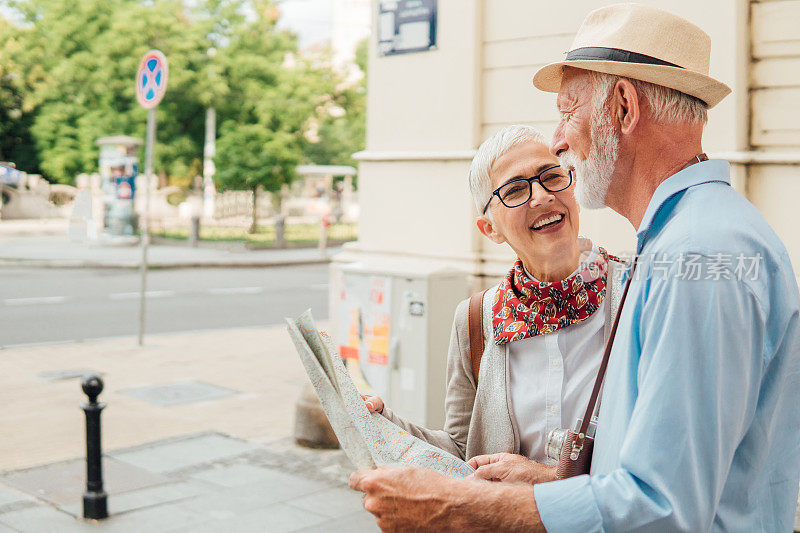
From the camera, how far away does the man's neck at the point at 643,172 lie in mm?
1498

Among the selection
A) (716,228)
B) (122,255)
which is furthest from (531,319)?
(122,255)

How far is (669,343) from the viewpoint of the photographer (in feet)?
4.04

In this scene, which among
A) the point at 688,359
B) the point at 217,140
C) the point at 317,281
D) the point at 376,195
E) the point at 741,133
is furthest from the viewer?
the point at 217,140

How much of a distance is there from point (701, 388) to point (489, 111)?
16.5ft

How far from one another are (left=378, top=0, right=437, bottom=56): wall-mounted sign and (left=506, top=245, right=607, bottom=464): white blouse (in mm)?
4516

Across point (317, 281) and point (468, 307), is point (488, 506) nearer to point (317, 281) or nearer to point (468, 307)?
point (468, 307)

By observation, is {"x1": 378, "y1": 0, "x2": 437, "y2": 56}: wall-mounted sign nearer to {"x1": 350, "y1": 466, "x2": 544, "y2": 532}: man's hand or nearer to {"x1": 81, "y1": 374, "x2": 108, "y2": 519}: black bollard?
{"x1": 81, "y1": 374, "x2": 108, "y2": 519}: black bollard

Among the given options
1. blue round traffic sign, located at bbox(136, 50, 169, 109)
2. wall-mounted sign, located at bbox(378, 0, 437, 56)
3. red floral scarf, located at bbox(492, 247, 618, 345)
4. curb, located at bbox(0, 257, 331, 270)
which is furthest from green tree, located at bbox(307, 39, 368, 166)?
red floral scarf, located at bbox(492, 247, 618, 345)

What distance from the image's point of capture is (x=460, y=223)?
613 cm

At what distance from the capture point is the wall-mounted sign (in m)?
6.24

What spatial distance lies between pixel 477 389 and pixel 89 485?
3531 mm

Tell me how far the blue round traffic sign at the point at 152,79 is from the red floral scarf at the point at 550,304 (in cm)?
877

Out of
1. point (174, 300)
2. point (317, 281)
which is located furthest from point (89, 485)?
point (317, 281)

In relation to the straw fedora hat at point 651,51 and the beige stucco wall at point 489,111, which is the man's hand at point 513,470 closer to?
the straw fedora hat at point 651,51
